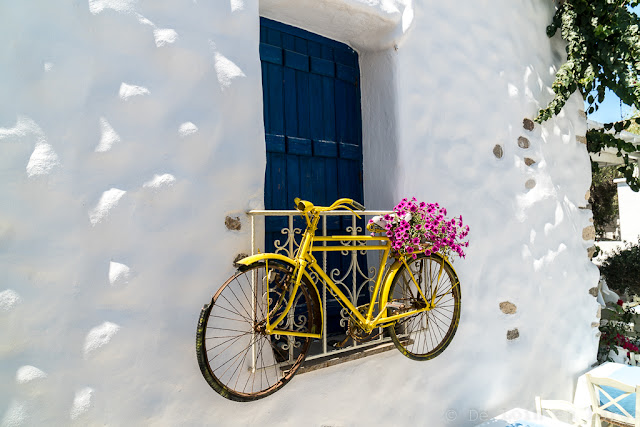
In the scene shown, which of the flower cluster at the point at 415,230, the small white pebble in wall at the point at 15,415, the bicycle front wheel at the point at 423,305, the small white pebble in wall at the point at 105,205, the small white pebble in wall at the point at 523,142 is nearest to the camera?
the small white pebble in wall at the point at 15,415

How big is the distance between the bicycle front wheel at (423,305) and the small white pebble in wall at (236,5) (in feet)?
5.71

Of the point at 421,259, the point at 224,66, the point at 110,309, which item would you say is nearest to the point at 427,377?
the point at 421,259

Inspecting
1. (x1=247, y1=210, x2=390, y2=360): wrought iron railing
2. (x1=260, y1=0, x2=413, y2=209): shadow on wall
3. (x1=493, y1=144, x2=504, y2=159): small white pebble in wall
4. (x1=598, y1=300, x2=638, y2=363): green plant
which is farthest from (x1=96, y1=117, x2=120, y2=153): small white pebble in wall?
(x1=598, y1=300, x2=638, y2=363): green plant

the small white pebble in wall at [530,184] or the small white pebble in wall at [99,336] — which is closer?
the small white pebble in wall at [99,336]

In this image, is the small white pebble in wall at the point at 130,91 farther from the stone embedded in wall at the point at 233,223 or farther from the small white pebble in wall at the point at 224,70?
the stone embedded in wall at the point at 233,223

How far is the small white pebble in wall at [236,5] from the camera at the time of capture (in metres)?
2.29

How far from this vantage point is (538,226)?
377 centimetres

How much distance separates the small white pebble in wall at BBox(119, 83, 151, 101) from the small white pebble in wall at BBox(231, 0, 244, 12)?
0.68 m

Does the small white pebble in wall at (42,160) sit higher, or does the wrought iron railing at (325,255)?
the small white pebble in wall at (42,160)

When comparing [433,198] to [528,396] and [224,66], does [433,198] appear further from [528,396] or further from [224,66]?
[528,396]

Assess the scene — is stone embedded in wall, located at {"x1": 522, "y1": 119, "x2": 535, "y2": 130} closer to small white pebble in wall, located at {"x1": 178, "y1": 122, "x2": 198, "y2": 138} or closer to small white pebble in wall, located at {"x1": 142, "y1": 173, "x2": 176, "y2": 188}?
small white pebble in wall, located at {"x1": 178, "y1": 122, "x2": 198, "y2": 138}

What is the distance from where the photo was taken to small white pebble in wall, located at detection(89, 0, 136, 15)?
191 cm

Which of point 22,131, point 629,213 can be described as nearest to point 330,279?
point 22,131

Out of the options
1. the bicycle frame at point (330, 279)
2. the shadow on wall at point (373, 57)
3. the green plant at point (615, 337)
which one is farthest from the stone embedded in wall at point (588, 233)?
the shadow on wall at point (373, 57)
